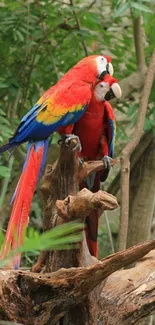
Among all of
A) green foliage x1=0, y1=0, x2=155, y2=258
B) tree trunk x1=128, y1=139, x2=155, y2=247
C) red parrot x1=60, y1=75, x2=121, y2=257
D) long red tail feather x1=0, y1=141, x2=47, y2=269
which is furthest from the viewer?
tree trunk x1=128, y1=139, x2=155, y2=247

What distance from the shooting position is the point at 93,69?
154 cm

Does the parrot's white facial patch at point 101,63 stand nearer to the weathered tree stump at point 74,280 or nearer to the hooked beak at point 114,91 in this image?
the hooked beak at point 114,91

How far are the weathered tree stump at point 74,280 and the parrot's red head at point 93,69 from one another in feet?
0.92

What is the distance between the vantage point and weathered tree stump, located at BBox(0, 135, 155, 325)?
101cm

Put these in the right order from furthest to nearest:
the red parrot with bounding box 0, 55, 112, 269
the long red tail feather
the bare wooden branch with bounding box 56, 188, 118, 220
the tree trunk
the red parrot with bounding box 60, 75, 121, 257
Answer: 1. the tree trunk
2. the red parrot with bounding box 60, 75, 121, 257
3. the red parrot with bounding box 0, 55, 112, 269
4. the long red tail feather
5. the bare wooden branch with bounding box 56, 188, 118, 220

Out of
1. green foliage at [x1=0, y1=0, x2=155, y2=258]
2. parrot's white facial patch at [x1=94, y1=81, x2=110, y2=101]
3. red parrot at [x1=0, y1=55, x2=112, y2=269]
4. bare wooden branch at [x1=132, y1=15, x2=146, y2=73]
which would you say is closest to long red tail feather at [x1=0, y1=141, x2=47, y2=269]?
red parrot at [x1=0, y1=55, x2=112, y2=269]

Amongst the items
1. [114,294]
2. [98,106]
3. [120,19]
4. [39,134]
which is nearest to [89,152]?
[98,106]

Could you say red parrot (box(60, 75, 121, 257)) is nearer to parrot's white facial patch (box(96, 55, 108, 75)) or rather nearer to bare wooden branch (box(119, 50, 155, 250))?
parrot's white facial patch (box(96, 55, 108, 75))

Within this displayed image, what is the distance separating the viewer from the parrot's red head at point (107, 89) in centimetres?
150

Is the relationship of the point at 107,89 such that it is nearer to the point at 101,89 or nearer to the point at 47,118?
the point at 101,89

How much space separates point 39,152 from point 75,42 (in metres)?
0.95

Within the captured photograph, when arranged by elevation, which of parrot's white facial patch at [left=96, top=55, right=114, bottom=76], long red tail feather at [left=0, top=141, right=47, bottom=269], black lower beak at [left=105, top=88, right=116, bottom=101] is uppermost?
parrot's white facial patch at [left=96, top=55, right=114, bottom=76]

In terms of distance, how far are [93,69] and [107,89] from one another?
0.07 meters

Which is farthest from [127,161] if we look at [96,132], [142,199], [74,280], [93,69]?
[74,280]
